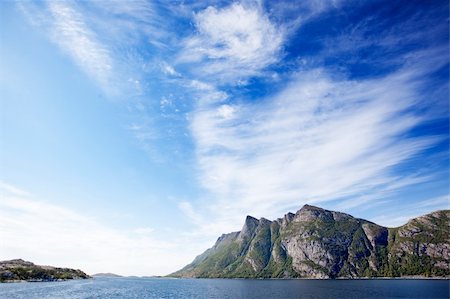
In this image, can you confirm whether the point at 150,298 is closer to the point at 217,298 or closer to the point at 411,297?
the point at 217,298

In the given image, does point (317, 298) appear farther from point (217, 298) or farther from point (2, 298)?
point (2, 298)

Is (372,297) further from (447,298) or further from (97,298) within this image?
(97,298)

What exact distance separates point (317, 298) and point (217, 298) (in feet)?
188

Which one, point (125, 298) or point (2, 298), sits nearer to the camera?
point (2, 298)

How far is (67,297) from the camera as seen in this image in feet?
573

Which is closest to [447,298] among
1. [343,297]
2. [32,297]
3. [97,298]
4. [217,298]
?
[343,297]

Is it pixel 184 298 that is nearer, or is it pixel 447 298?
pixel 447 298

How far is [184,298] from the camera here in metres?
188

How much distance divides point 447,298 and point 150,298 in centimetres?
16235

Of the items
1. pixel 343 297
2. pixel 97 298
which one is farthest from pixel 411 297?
pixel 97 298

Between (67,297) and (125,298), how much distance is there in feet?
103

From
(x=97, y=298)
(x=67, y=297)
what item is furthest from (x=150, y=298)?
(x=67, y=297)

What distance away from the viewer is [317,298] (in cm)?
18575

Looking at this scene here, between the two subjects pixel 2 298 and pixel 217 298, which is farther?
pixel 217 298
